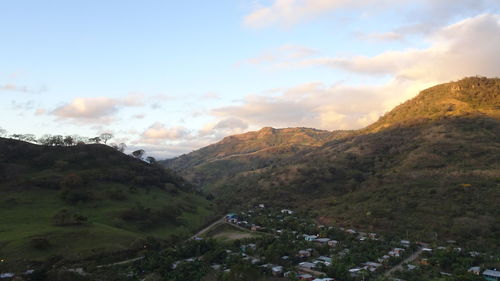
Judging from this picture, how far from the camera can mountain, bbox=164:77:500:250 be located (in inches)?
3184

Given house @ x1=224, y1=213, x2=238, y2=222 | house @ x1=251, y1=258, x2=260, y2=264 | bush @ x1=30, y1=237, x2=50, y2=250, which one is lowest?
house @ x1=251, y1=258, x2=260, y2=264

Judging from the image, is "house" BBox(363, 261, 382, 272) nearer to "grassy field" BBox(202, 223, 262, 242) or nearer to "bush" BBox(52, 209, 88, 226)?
"grassy field" BBox(202, 223, 262, 242)

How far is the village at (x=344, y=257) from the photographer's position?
171ft

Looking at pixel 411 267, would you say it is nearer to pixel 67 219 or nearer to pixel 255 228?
pixel 255 228

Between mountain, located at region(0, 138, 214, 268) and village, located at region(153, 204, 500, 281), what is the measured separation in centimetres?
2205

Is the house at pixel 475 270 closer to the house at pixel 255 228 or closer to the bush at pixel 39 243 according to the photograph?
the house at pixel 255 228

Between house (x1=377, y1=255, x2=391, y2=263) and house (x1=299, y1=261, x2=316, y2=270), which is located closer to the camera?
house (x1=299, y1=261, x2=316, y2=270)

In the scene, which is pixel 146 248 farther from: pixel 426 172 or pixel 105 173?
pixel 426 172

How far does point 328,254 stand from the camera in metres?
65.6

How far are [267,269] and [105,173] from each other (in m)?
80.9

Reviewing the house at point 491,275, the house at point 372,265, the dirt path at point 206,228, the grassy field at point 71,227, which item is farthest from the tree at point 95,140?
the house at point 491,275

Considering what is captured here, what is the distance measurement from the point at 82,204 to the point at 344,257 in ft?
230

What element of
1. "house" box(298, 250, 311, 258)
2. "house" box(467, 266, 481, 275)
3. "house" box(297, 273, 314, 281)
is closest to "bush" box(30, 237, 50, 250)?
"house" box(297, 273, 314, 281)

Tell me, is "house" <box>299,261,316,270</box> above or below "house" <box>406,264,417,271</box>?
above
